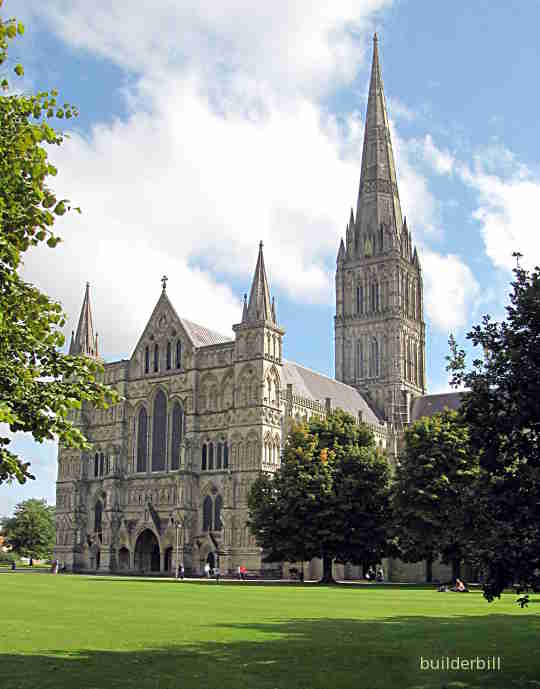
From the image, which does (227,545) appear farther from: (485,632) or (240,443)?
(485,632)

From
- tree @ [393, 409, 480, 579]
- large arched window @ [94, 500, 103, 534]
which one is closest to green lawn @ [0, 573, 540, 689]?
tree @ [393, 409, 480, 579]

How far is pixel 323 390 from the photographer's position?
97.3 m

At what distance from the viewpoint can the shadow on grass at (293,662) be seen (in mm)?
15180

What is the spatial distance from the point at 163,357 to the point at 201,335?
4574 mm

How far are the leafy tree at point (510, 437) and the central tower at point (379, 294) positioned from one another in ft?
299

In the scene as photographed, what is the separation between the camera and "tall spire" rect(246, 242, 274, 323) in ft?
261

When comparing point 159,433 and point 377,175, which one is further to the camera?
point 377,175

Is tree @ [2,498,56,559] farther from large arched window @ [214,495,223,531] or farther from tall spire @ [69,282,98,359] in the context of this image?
large arched window @ [214,495,223,531]

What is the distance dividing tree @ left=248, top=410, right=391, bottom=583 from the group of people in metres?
10.4

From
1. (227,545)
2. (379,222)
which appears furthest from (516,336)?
(379,222)

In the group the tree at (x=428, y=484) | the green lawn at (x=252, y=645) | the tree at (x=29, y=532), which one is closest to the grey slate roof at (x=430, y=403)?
the tree at (x=428, y=484)

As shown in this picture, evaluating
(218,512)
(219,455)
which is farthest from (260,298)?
(218,512)

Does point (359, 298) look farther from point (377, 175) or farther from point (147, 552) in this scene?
point (147, 552)

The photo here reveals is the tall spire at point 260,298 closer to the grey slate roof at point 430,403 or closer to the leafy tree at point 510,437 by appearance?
the grey slate roof at point 430,403
